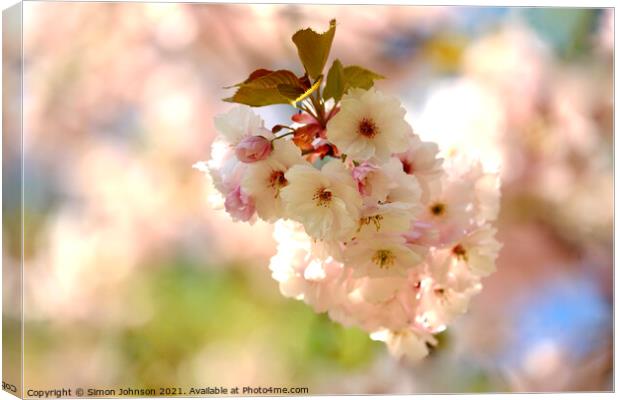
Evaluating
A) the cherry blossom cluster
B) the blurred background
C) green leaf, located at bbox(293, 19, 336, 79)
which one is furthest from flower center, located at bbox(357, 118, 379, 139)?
the blurred background

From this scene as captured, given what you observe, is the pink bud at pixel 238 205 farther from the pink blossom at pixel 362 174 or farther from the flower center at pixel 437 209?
the flower center at pixel 437 209

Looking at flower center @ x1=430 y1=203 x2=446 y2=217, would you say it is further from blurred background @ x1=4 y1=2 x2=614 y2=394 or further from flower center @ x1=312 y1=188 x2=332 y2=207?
blurred background @ x1=4 y1=2 x2=614 y2=394

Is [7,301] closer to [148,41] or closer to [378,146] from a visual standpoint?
[148,41]

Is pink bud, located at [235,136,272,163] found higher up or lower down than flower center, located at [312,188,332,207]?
higher up

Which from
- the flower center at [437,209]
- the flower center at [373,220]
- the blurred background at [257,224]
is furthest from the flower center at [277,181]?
the blurred background at [257,224]

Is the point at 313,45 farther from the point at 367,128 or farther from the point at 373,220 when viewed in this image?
the point at 373,220
